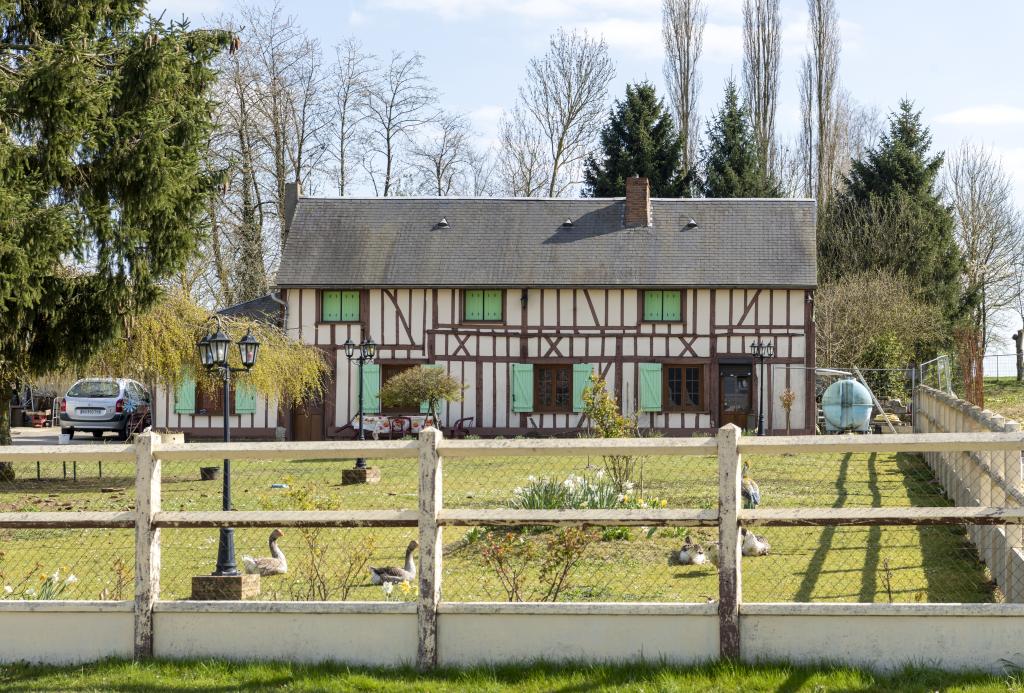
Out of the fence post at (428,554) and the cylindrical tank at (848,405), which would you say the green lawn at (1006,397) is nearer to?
the cylindrical tank at (848,405)

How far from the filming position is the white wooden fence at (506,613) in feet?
18.6

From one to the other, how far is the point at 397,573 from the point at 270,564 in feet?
4.39

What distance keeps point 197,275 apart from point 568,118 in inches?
648

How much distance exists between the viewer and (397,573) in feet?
29.5

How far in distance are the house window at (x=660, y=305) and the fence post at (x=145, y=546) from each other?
2354cm

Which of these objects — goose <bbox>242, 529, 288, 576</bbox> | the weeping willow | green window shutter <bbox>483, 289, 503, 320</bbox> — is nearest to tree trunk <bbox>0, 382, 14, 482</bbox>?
the weeping willow

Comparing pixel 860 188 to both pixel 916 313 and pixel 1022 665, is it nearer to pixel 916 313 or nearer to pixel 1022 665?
pixel 916 313

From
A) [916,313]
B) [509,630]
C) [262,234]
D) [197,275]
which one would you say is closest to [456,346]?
[197,275]

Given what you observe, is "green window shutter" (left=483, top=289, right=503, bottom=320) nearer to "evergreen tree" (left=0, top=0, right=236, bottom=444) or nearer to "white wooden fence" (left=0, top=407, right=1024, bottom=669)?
"evergreen tree" (left=0, top=0, right=236, bottom=444)

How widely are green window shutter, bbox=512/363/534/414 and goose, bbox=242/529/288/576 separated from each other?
753 inches

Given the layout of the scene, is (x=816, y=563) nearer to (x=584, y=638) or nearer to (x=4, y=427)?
(x=584, y=638)

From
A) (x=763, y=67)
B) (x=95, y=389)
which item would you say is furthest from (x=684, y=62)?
(x=95, y=389)

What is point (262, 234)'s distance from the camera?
123 ft

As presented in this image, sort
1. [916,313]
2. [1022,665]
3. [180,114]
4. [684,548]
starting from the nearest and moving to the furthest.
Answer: [1022,665] < [684,548] < [180,114] < [916,313]
